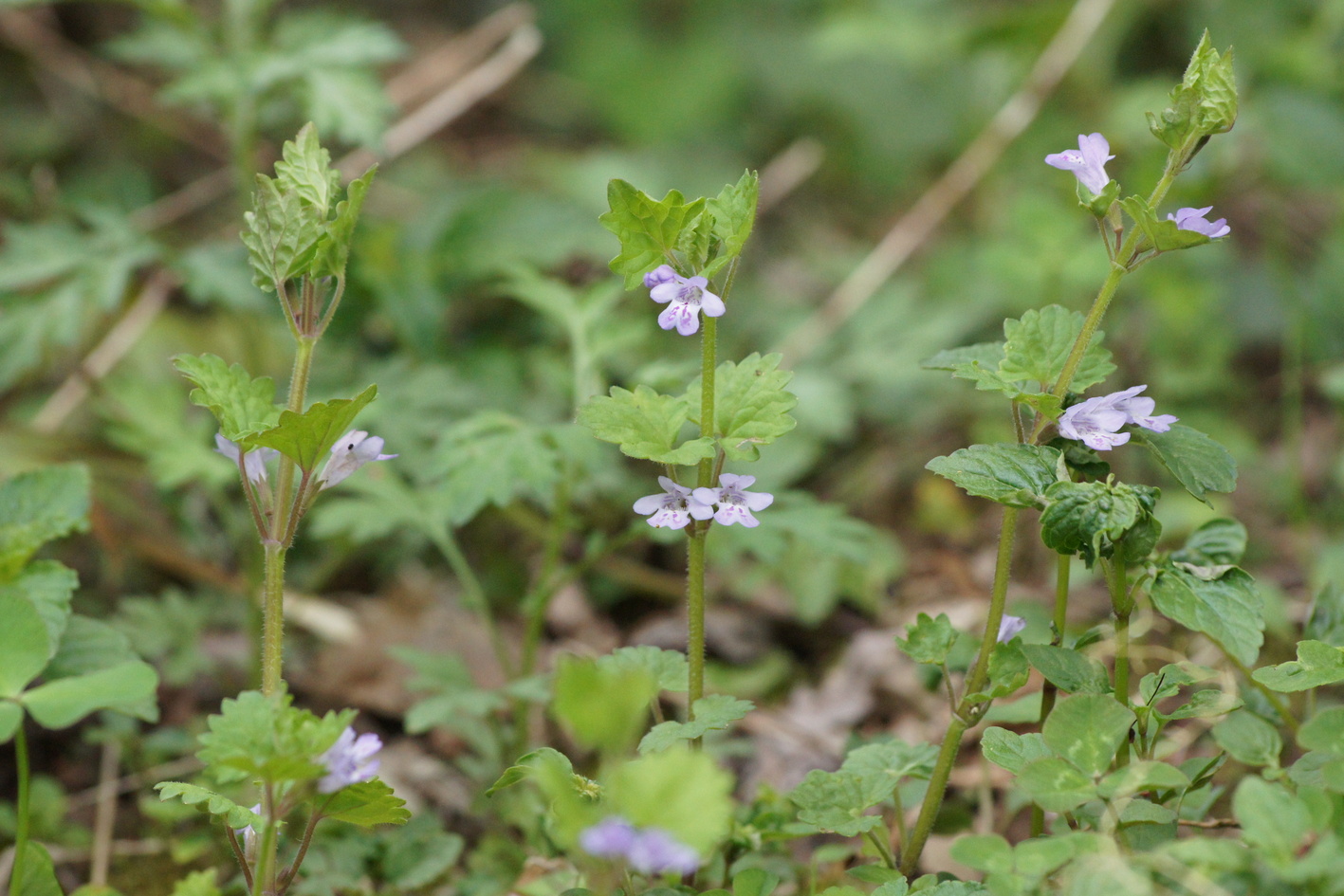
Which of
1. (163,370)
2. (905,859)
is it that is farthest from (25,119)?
(905,859)

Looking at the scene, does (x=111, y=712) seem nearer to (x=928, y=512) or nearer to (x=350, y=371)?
(x=350, y=371)

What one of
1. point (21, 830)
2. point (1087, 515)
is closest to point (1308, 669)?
point (1087, 515)

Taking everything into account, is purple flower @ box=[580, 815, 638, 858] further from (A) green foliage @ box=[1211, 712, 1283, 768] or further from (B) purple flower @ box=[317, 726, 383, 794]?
(A) green foliage @ box=[1211, 712, 1283, 768]

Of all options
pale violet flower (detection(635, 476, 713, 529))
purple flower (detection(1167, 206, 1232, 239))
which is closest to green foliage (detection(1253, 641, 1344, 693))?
purple flower (detection(1167, 206, 1232, 239))

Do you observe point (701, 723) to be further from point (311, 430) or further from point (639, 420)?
point (311, 430)

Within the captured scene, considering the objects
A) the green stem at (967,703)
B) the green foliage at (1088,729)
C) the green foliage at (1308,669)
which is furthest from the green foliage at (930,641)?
the green foliage at (1308,669)

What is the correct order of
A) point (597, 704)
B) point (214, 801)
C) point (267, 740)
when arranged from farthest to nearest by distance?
point (214, 801), point (267, 740), point (597, 704)
